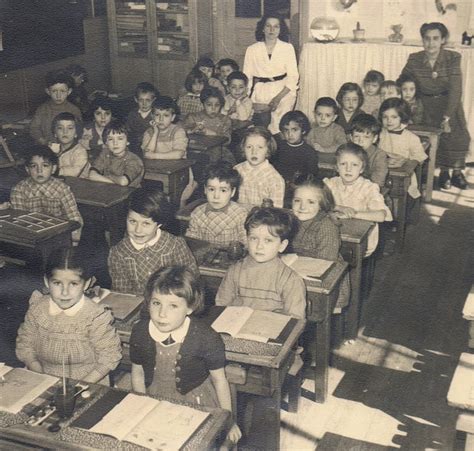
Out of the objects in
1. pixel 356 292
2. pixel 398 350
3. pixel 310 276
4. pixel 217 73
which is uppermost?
pixel 217 73

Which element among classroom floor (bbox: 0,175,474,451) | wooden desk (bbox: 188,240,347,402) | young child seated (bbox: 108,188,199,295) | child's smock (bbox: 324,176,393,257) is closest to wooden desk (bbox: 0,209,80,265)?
classroom floor (bbox: 0,175,474,451)

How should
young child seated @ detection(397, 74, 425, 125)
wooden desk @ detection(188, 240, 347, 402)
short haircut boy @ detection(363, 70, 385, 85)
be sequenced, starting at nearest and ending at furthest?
wooden desk @ detection(188, 240, 347, 402) < young child seated @ detection(397, 74, 425, 125) < short haircut boy @ detection(363, 70, 385, 85)

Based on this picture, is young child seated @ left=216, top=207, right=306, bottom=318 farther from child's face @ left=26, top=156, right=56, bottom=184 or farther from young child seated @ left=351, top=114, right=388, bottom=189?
young child seated @ left=351, top=114, right=388, bottom=189

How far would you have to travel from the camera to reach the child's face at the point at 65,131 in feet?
18.6

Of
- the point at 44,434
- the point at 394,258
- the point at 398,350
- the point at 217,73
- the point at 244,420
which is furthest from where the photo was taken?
the point at 217,73

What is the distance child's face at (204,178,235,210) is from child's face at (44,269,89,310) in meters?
1.38

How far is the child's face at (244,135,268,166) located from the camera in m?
5.10

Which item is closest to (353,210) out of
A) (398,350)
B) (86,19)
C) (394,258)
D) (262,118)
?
(398,350)

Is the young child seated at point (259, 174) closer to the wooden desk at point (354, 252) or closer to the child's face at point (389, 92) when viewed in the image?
the wooden desk at point (354, 252)

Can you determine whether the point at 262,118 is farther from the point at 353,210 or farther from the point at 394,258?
the point at 353,210

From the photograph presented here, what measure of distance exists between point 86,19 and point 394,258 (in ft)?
21.9

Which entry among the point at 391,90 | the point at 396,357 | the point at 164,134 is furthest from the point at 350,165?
the point at 391,90

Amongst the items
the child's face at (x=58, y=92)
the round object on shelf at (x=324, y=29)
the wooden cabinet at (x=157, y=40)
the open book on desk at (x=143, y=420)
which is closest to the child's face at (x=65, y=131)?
the child's face at (x=58, y=92)

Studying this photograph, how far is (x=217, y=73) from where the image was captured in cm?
870
